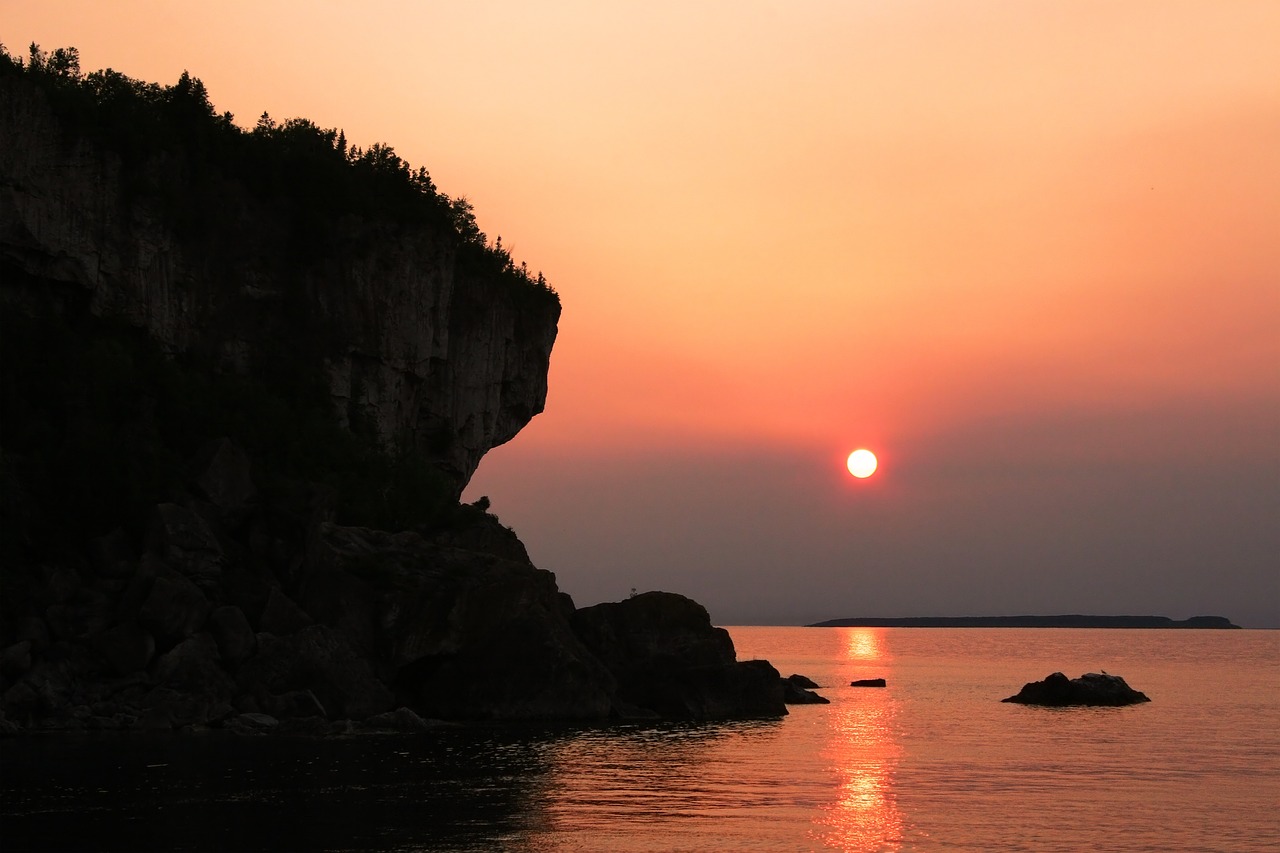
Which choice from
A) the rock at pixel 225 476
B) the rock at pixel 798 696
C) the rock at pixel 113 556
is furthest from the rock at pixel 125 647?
the rock at pixel 798 696

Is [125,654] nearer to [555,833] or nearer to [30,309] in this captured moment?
[30,309]

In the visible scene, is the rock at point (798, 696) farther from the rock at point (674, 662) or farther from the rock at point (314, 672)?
the rock at point (314, 672)

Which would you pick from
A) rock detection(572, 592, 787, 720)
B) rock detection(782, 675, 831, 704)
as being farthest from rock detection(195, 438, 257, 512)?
rock detection(782, 675, 831, 704)

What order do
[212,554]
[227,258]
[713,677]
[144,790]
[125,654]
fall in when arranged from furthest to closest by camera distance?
[227,258] → [713,677] → [212,554] → [125,654] → [144,790]

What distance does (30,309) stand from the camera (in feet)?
205

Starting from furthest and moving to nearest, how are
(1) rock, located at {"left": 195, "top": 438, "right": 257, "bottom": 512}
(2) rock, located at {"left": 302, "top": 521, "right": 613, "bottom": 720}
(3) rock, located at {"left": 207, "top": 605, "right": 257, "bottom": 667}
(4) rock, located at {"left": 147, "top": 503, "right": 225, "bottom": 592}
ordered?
1. (1) rock, located at {"left": 195, "top": 438, "right": 257, "bottom": 512}
2. (2) rock, located at {"left": 302, "top": 521, "right": 613, "bottom": 720}
3. (4) rock, located at {"left": 147, "top": 503, "right": 225, "bottom": 592}
4. (3) rock, located at {"left": 207, "top": 605, "right": 257, "bottom": 667}

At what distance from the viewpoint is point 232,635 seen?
51594 mm

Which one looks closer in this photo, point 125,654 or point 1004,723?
point 125,654

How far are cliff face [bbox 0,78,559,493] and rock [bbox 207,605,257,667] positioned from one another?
783 inches

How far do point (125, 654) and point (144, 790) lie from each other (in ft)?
55.4

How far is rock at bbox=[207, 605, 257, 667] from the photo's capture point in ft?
169

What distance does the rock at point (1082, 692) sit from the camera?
79188mm

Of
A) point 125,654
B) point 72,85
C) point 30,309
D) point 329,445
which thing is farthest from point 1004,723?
point 72,85

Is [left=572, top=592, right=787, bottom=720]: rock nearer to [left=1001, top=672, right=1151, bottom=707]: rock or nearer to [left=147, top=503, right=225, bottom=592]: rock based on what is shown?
[left=147, top=503, right=225, bottom=592]: rock
